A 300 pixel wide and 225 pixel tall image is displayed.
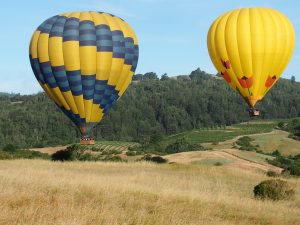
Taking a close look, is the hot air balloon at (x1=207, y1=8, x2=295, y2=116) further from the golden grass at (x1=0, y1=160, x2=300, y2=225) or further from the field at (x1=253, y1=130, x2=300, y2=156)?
→ the field at (x1=253, y1=130, x2=300, y2=156)

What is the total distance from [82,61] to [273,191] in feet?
56.7

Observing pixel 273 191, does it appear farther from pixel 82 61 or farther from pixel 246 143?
pixel 246 143

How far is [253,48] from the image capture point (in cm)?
3547

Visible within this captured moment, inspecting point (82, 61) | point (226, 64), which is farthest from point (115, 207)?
point (226, 64)

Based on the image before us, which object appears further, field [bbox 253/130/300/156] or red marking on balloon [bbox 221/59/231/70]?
field [bbox 253/130/300/156]

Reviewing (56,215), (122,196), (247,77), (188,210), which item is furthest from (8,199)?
(247,77)

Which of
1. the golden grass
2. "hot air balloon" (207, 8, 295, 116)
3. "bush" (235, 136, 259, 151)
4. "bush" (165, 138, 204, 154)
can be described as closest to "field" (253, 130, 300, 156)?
"bush" (235, 136, 259, 151)

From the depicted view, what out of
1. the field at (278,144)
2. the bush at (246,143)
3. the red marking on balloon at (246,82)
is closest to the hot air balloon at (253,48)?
the red marking on balloon at (246,82)

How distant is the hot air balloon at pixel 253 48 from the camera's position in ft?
117

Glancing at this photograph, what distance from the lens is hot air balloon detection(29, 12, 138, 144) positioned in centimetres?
3572

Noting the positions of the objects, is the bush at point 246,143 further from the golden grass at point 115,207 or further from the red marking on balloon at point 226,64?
the golden grass at point 115,207

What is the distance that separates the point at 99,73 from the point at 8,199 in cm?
2113

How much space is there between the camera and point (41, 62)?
120 ft

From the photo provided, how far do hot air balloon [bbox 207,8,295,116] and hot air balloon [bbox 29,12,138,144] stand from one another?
7.76 m
